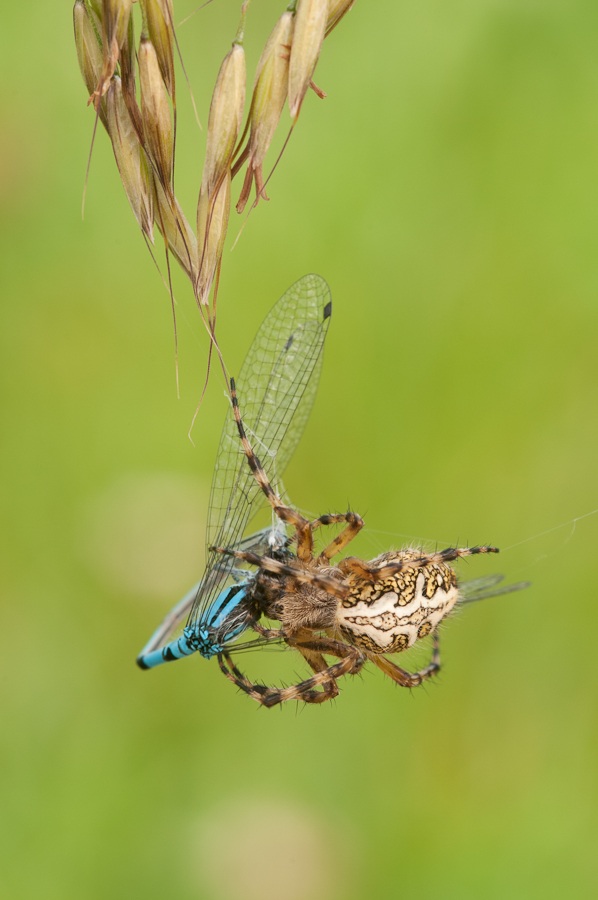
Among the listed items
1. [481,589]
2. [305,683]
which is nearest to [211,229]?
[305,683]

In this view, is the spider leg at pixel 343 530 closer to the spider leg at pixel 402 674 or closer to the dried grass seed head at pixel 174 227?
the spider leg at pixel 402 674

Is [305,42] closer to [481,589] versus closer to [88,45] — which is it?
[88,45]

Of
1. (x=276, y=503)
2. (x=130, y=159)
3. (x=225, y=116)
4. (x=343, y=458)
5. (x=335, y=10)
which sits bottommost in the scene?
(x=276, y=503)

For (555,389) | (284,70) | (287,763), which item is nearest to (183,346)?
(555,389)

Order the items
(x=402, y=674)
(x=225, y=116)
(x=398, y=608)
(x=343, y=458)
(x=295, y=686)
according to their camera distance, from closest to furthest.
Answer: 1. (x=225, y=116)
2. (x=398, y=608)
3. (x=295, y=686)
4. (x=402, y=674)
5. (x=343, y=458)

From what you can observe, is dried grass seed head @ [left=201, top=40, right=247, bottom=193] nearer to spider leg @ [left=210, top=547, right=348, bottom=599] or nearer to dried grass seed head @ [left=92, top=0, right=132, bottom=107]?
dried grass seed head @ [left=92, top=0, right=132, bottom=107]

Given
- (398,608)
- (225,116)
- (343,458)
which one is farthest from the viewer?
(343,458)

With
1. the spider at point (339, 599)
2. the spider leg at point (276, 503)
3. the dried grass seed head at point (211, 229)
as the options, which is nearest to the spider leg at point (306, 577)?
the spider at point (339, 599)

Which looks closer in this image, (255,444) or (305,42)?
(305,42)
